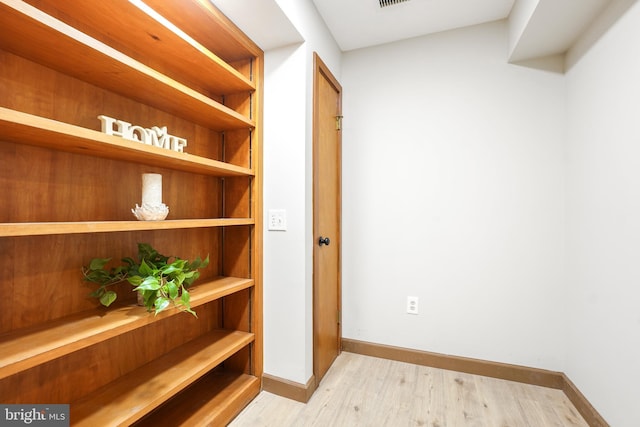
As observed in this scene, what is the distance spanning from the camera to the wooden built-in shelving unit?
92cm

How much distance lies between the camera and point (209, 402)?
56.7 inches

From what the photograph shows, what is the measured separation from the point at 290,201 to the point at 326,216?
15.6 inches

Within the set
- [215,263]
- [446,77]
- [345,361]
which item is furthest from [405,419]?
[446,77]

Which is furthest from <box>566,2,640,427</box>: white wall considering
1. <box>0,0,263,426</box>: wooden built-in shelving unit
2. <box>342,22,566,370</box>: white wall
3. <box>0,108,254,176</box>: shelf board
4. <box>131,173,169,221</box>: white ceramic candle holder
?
<box>131,173,169,221</box>: white ceramic candle holder

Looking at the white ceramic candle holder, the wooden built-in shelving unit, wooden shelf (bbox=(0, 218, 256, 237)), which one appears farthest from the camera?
the white ceramic candle holder

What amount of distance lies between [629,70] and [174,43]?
2004mm

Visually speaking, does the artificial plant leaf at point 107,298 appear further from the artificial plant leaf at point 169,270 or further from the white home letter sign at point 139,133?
the white home letter sign at point 139,133

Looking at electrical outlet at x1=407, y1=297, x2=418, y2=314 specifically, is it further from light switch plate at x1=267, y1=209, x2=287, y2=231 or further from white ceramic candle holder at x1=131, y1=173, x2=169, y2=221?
white ceramic candle holder at x1=131, y1=173, x2=169, y2=221

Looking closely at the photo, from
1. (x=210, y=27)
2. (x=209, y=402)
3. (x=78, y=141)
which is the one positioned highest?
(x=210, y=27)

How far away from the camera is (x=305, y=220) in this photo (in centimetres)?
161

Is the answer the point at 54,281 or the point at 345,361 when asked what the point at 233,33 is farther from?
the point at 345,361

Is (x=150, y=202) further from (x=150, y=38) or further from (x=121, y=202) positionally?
(x=150, y=38)

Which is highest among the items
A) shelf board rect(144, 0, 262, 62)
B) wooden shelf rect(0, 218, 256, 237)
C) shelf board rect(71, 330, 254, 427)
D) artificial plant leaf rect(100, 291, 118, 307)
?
shelf board rect(144, 0, 262, 62)

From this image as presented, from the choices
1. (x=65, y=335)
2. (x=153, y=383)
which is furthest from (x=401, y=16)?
(x=153, y=383)
